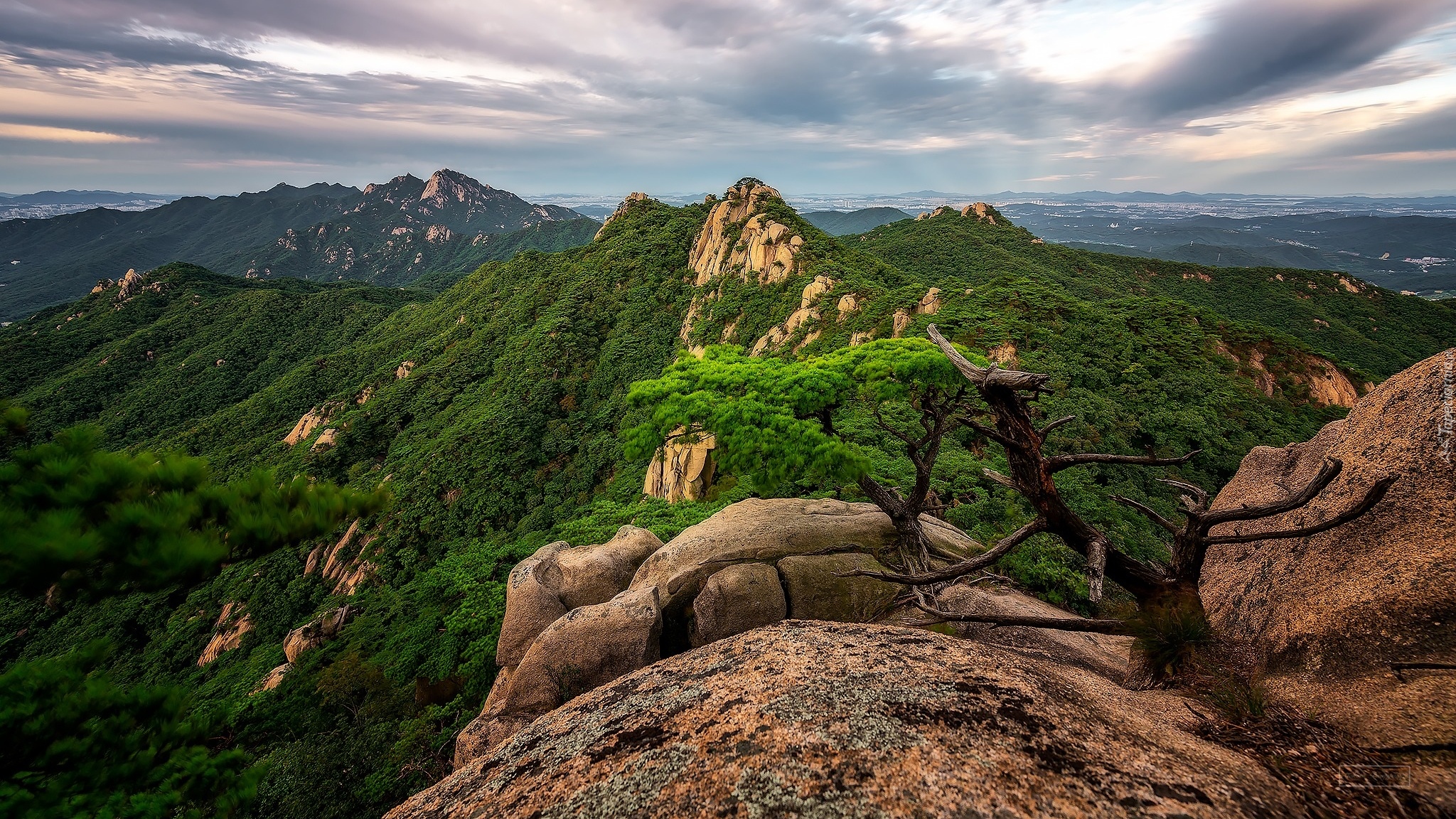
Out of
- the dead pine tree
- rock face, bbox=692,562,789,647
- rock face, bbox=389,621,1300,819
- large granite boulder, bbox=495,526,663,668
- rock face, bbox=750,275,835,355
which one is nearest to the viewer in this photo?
rock face, bbox=389,621,1300,819

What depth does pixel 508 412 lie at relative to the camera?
43500mm

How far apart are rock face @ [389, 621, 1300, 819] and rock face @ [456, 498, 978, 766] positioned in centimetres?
265

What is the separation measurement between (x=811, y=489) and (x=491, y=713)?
39.8 ft

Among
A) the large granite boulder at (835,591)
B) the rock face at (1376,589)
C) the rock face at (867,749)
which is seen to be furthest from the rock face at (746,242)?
the rock face at (867,749)

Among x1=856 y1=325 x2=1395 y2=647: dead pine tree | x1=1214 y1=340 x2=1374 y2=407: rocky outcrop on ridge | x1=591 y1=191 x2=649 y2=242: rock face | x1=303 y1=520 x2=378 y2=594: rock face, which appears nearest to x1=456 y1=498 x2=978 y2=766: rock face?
x1=856 y1=325 x2=1395 y2=647: dead pine tree

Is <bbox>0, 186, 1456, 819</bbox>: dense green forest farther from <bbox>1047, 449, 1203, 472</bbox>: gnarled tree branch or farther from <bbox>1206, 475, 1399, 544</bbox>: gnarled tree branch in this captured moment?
<bbox>1206, 475, 1399, 544</bbox>: gnarled tree branch

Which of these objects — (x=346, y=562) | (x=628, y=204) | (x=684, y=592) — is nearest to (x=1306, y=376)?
(x=684, y=592)

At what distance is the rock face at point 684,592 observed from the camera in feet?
33.3

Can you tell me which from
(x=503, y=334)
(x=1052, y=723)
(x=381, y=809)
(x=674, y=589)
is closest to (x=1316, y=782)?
(x=1052, y=723)

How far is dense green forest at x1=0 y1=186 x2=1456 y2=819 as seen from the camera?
1546cm

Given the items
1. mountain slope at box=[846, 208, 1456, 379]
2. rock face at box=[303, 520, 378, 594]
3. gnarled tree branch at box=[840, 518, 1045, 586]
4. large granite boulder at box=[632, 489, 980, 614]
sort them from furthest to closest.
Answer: mountain slope at box=[846, 208, 1456, 379] < rock face at box=[303, 520, 378, 594] < large granite boulder at box=[632, 489, 980, 614] < gnarled tree branch at box=[840, 518, 1045, 586]

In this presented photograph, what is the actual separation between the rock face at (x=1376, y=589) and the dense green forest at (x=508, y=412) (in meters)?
5.55

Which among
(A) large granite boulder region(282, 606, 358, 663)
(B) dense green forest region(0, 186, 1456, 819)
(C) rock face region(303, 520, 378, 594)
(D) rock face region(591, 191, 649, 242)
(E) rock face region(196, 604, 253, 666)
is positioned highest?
(D) rock face region(591, 191, 649, 242)

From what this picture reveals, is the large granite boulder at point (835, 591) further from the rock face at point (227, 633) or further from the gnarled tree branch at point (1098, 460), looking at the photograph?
the rock face at point (227, 633)
